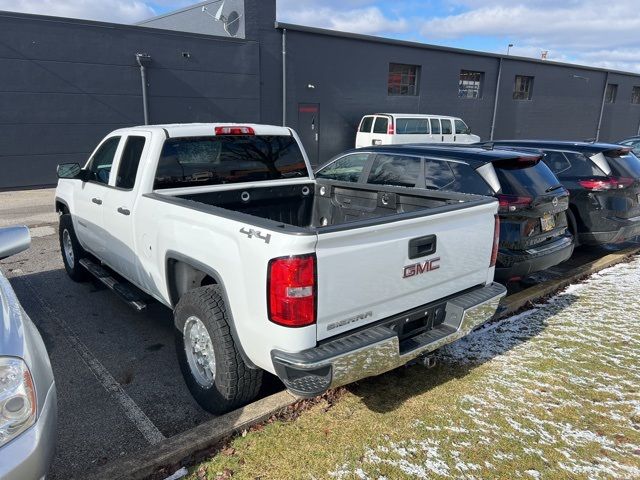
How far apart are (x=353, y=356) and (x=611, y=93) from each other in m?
36.2

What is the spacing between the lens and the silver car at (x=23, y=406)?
187 centimetres

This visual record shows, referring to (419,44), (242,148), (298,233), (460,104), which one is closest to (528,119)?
(460,104)

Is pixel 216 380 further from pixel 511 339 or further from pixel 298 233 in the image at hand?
pixel 511 339

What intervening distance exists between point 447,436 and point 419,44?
19.9 m

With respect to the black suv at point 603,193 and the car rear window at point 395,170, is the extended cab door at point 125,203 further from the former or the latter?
the black suv at point 603,193

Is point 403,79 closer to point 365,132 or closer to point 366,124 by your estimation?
point 366,124

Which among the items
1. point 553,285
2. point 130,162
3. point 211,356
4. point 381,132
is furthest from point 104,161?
point 381,132

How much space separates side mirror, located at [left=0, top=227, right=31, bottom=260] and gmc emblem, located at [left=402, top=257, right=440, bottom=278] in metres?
2.33

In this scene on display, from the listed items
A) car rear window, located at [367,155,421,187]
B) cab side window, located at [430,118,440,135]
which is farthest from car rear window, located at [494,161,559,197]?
cab side window, located at [430,118,440,135]

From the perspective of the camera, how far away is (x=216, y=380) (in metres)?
3.12

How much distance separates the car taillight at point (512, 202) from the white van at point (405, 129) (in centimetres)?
1127

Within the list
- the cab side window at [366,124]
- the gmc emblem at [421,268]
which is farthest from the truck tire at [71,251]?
the cab side window at [366,124]

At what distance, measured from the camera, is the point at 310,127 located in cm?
1764

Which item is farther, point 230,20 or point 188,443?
point 230,20
